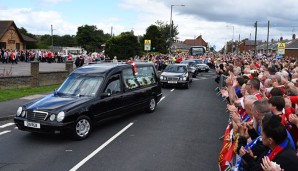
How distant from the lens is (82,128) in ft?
27.0

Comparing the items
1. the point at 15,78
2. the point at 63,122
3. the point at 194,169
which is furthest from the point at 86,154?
the point at 15,78

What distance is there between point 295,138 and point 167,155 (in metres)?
2.88

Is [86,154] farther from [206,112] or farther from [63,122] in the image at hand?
[206,112]

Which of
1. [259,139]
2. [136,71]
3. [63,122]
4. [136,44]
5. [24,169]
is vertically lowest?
[24,169]

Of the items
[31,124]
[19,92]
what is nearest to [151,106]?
[31,124]

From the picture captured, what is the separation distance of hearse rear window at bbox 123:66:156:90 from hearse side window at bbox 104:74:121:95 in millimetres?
421

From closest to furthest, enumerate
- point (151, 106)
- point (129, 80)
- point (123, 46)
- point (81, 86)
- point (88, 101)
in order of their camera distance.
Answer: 1. point (88, 101)
2. point (81, 86)
3. point (129, 80)
4. point (151, 106)
5. point (123, 46)

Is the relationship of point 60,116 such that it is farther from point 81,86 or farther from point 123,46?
point 123,46

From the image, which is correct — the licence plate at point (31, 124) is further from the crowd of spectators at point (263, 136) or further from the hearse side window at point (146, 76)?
the crowd of spectators at point (263, 136)

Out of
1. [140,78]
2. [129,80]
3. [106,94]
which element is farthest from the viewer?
[140,78]

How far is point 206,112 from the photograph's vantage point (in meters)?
12.4

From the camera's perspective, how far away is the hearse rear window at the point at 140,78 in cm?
1055

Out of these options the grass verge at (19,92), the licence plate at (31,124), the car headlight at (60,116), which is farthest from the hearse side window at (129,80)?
the grass verge at (19,92)

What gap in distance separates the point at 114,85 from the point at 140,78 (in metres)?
1.96
